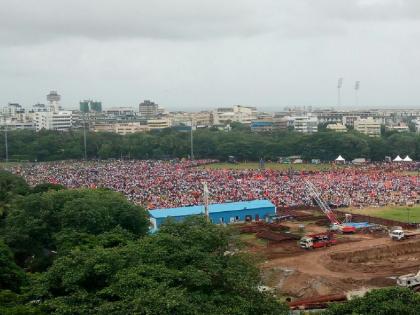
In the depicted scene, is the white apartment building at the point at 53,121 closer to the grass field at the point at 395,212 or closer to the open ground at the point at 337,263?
the grass field at the point at 395,212

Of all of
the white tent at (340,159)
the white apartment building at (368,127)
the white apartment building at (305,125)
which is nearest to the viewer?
the white tent at (340,159)

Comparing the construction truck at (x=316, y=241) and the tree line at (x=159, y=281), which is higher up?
the tree line at (x=159, y=281)

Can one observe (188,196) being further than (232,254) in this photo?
Yes

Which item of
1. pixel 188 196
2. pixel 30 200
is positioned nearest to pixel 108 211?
pixel 30 200

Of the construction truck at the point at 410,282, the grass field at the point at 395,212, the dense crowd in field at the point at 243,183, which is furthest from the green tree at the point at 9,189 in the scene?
the grass field at the point at 395,212

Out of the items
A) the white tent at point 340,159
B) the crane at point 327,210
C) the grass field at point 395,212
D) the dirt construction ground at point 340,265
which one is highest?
the white tent at point 340,159

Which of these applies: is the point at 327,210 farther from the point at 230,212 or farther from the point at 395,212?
the point at 230,212

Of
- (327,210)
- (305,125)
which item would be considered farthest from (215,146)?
(305,125)

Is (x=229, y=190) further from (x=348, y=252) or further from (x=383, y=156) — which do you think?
(x=383, y=156)
